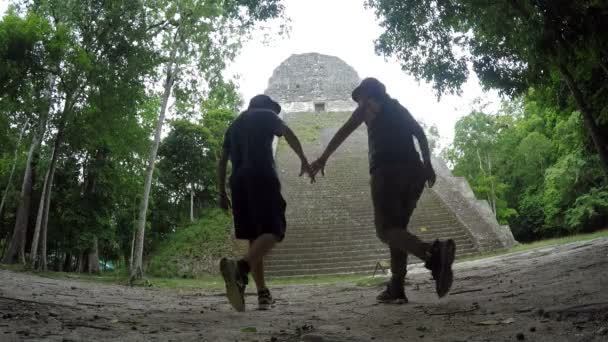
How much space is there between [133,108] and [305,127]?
1941 cm

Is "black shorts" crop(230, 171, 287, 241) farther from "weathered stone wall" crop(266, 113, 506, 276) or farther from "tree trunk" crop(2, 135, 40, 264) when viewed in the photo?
"tree trunk" crop(2, 135, 40, 264)

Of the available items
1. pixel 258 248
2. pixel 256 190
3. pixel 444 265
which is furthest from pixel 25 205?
pixel 444 265

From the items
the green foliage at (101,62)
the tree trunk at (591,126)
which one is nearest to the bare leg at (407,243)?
the tree trunk at (591,126)

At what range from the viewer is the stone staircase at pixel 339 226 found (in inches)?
482

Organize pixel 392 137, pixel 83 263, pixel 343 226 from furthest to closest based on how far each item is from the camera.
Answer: pixel 83 263 → pixel 343 226 → pixel 392 137

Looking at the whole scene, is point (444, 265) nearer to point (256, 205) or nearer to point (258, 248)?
point (258, 248)

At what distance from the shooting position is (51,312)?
3.05 m

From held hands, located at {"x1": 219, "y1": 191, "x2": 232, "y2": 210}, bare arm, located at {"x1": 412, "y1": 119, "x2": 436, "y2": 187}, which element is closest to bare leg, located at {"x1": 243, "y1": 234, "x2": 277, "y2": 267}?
held hands, located at {"x1": 219, "y1": 191, "x2": 232, "y2": 210}

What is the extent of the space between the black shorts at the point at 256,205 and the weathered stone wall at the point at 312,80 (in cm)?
3524

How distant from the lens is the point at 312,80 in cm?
4178

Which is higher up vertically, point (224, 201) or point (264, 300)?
point (224, 201)

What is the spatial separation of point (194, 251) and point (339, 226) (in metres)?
4.72

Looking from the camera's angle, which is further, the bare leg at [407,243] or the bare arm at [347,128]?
the bare arm at [347,128]

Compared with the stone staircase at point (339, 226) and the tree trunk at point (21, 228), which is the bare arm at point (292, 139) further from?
the tree trunk at point (21, 228)
